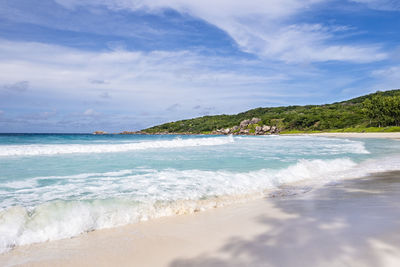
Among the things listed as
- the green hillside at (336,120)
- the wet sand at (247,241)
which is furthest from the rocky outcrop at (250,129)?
the wet sand at (247,241)

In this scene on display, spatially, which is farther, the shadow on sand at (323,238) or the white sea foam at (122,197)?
the white sea foam at (122,197)

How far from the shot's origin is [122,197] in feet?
19.6

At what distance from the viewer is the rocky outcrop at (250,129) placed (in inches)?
4375

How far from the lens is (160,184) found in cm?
747

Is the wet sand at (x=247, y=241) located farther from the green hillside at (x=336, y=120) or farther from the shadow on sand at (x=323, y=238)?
the green hillside at (x=336, y=120)

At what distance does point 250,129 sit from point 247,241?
116685mm

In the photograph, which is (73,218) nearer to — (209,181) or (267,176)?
(209,181)

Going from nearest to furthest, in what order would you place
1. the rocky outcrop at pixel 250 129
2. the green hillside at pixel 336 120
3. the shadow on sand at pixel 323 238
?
the shadow on sand at pixel 323 238 < the green hillside at pixel 336 120 < the rocky outcrop at pixel 250 129

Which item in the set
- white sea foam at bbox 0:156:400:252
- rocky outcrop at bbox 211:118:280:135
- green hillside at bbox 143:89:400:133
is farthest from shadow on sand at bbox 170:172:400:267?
rocky outcrop at bbox 211:118:280:135

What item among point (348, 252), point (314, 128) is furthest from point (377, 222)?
point (314, 128)

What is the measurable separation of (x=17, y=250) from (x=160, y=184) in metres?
4.08

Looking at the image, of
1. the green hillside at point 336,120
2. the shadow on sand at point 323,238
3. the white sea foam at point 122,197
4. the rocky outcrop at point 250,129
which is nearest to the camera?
the shadow on sand at point 323,238

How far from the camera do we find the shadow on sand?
3115 millimetres

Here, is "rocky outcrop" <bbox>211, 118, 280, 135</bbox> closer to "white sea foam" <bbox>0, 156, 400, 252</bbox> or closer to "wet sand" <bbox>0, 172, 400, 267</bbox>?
"white sea foam" <bbox>0, 156, 400, 252</bbox>
